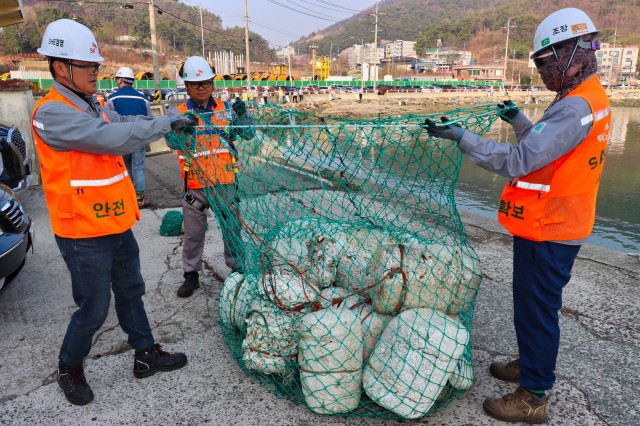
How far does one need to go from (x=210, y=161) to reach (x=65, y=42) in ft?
4.45

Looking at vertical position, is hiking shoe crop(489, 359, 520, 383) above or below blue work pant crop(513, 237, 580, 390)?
below

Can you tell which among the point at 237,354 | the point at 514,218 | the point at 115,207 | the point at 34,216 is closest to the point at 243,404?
the point at 237,354

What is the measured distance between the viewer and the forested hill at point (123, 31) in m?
76.4

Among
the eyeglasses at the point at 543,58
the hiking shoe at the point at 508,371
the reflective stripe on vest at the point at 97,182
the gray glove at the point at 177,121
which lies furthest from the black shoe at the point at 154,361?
the eyeglasses at the point at 543,58

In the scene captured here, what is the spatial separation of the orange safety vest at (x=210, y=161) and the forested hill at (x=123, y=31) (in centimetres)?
8048

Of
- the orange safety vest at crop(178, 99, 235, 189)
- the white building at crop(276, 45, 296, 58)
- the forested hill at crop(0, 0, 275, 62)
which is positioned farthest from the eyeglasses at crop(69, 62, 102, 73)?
the forested hill at crop(0, 0, 275, 62)

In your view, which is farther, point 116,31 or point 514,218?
point 116,31

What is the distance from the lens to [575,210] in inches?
88.3

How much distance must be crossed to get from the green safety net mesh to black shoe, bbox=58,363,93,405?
85 centimetres

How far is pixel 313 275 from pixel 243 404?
849 mm

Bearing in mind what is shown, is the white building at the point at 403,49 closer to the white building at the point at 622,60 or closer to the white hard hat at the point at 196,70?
the white building at the point at 622,60

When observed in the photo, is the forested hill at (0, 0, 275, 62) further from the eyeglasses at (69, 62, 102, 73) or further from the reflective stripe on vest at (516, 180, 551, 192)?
the reflective stripe on vest at (516, 180, 551, 192)

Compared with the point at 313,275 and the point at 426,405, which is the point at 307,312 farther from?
the point at 426,405

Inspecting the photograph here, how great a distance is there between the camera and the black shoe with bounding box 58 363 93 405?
8.43ft
